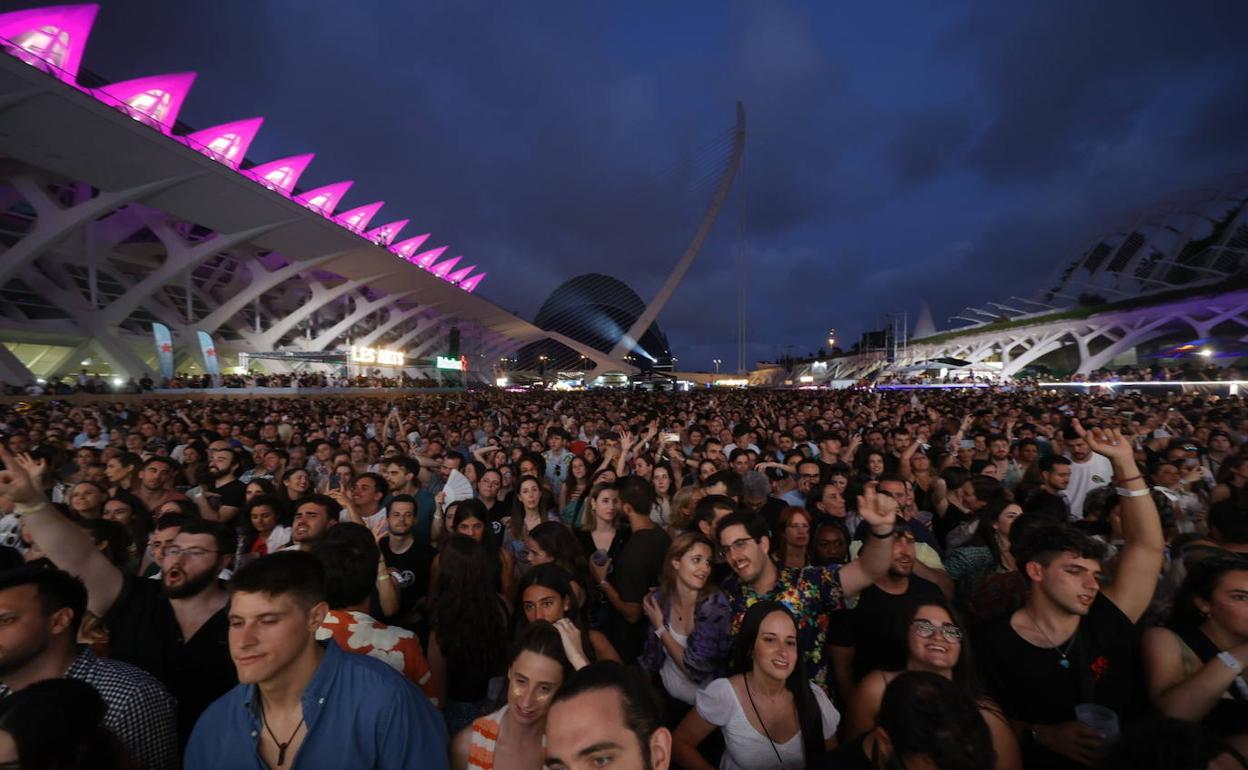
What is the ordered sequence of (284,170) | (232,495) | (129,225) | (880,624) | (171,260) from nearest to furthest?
(880,624)
(232,495)
(171,260)
(129,225)
(284,170)

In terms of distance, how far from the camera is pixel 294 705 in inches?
62.7

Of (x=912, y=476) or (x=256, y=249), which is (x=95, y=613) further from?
(x=256, y=249)

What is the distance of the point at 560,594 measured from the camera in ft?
8.22

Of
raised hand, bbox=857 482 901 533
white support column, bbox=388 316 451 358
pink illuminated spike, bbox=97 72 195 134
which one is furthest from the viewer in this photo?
white support column, bbox=388 316 451 358

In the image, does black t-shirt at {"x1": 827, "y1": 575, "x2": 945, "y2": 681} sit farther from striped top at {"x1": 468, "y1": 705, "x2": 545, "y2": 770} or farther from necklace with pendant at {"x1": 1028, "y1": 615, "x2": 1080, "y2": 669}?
striped top at {"x1": 468, "y1": 705, "x2": 545, "y2": 770}

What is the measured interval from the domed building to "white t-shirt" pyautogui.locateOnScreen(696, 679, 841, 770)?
8042 cm

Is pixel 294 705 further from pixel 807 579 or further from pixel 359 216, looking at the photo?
pixel 359 216

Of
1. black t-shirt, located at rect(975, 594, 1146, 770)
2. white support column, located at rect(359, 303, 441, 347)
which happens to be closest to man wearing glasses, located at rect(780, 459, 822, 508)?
black t-shirt, located at rect(975, 594, 1146, 770)

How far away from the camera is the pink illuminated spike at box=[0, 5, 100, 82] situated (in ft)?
53.7

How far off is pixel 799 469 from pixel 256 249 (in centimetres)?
3670

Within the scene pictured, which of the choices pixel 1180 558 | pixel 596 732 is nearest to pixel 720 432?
pixel 1180 558

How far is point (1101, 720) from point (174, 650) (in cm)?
341

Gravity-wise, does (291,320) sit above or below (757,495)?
above

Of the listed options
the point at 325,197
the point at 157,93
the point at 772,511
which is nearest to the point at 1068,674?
the point at 772,511
